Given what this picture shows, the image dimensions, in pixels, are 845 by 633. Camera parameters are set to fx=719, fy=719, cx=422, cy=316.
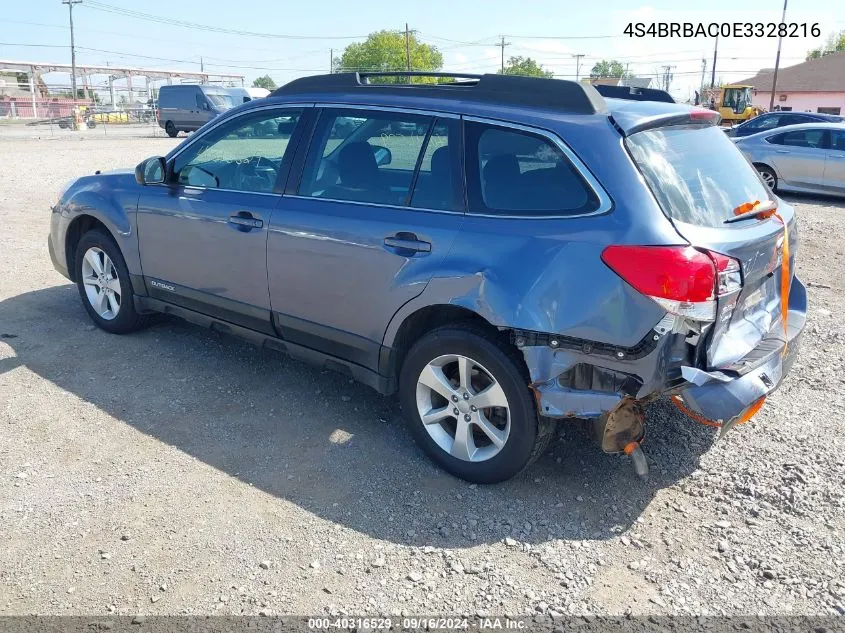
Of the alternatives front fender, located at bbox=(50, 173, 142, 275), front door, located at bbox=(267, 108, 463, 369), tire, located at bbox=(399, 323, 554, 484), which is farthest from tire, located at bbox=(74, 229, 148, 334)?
tire, located at bbox=(399, 323, 554, 484)

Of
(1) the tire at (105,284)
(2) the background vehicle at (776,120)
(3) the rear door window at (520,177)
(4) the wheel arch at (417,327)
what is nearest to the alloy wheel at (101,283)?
(1) the tire at (105,284)

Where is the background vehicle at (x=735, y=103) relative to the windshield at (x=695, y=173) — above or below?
above

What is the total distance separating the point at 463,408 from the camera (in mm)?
3549

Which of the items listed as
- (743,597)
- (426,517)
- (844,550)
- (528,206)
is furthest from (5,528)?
(844,550)

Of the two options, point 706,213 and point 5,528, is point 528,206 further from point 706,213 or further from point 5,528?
point 5,528

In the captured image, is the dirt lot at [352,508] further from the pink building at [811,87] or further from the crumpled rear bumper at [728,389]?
the pink building at [811,87]

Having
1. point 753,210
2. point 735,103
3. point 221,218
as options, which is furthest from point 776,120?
point 735,103

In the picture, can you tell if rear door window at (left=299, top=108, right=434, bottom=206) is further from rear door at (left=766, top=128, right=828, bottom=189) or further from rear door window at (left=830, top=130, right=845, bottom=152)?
rear door window at (left=830, top=130, right=845, bottom=152)

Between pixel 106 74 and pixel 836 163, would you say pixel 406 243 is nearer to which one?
pixel 836 163

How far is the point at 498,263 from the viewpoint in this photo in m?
3.26

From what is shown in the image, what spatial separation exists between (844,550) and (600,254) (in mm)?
1660

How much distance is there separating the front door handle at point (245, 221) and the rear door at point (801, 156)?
12268mm

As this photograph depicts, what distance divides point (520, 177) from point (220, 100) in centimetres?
3314

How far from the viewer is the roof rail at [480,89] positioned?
3363mm
